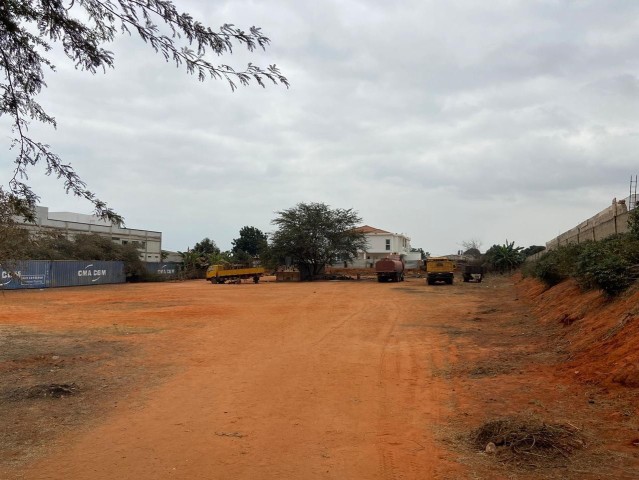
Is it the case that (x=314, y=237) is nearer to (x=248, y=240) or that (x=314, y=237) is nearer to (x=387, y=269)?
(x=387, y=269)

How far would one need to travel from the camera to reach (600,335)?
10.3 meters

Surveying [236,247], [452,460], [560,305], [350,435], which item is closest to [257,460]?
[350,435]

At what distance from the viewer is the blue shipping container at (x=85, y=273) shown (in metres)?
42.3

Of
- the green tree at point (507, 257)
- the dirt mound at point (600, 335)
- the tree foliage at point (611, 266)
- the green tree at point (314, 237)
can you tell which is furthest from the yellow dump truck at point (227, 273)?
the tree foliage at point (611, 266)

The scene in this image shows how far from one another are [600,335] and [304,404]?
6.38 m

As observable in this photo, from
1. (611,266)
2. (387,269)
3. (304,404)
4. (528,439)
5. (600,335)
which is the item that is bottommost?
(304,404)

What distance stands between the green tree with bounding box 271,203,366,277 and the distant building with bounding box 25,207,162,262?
1548 cm

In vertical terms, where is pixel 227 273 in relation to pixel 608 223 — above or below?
below

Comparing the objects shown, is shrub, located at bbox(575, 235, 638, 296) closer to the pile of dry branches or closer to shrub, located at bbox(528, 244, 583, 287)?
shrub, located at bbox(528, 244, 583, 287)

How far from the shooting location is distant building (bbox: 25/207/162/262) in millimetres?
53428

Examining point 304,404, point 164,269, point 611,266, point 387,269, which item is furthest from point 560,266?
point 164,269

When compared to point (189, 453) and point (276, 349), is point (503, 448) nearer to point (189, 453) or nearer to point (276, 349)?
point (189, 453)

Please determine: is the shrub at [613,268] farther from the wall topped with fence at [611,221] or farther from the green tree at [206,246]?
the green tree at [206,246]

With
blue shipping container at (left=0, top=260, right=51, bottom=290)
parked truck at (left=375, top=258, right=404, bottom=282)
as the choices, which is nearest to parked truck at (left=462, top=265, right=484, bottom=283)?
parked truck at (left=375, top=258, right=404, bottom=282)
